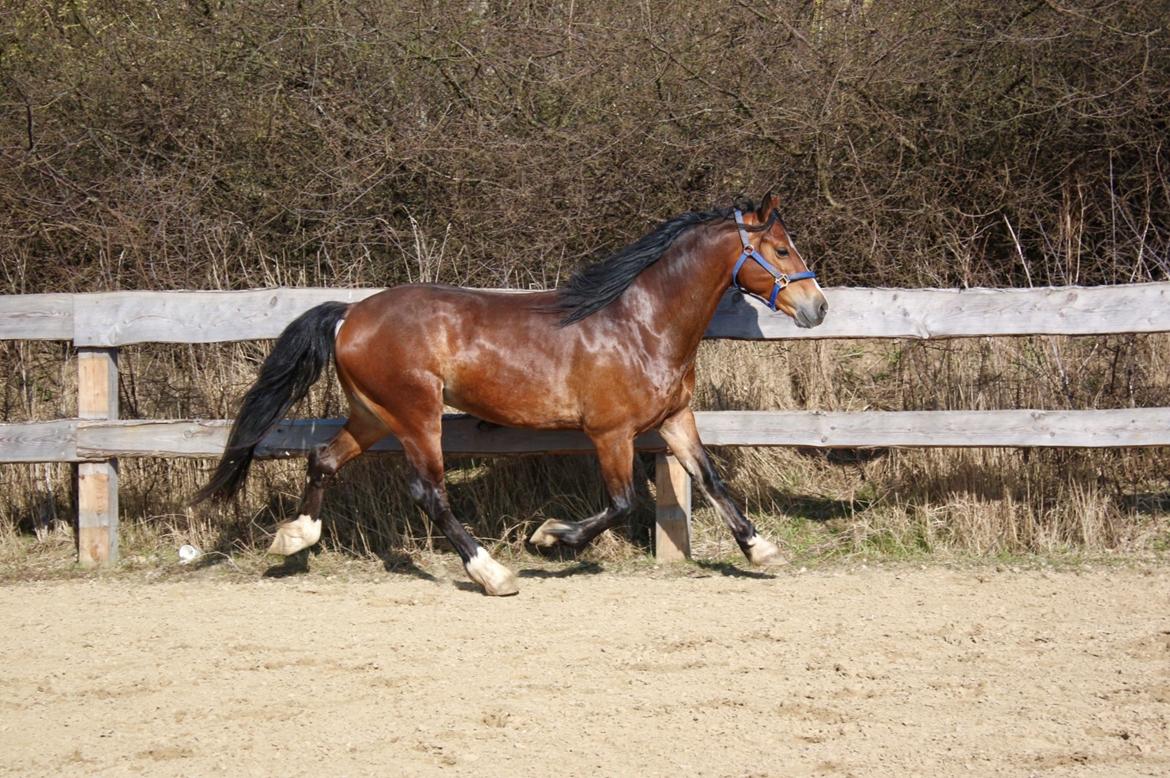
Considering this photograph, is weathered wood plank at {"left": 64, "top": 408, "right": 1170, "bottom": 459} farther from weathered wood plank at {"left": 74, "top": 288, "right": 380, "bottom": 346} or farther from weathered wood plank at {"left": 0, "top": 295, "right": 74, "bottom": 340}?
weathered wood plank at {"left": 0, "top": 295, "right": 74, "bottom": 340}

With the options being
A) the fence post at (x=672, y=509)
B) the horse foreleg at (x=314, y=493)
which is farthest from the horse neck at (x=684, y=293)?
the horse foreleg at (x=314, y=493)

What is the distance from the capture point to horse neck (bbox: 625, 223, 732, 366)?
615 cm

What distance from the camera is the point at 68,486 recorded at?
302 inches

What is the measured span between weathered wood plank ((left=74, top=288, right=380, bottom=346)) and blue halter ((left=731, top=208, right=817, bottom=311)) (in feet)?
6.63

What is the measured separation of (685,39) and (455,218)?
88.5 inches

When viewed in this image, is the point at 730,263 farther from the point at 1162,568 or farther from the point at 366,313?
the point at 1162,568

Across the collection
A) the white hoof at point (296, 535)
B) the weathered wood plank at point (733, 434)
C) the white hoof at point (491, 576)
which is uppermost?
the weathered wood plank at point (733, 434)

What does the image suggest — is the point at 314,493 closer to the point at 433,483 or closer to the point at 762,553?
the point at 433,483

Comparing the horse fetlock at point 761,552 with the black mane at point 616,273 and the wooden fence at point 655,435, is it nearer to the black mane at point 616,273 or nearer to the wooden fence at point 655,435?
the wooden fence at point 655,435

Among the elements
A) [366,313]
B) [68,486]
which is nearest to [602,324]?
[366,313]

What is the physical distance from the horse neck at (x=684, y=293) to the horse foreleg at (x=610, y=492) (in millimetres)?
532

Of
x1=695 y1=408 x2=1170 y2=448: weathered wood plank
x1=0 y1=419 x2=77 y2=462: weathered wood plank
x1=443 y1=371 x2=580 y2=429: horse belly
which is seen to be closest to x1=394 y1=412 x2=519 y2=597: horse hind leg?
x1=443 y1=371 x2=580 y2=429: horse belly

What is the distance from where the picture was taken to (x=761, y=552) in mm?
6250

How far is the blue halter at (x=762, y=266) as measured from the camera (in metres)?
6.04
